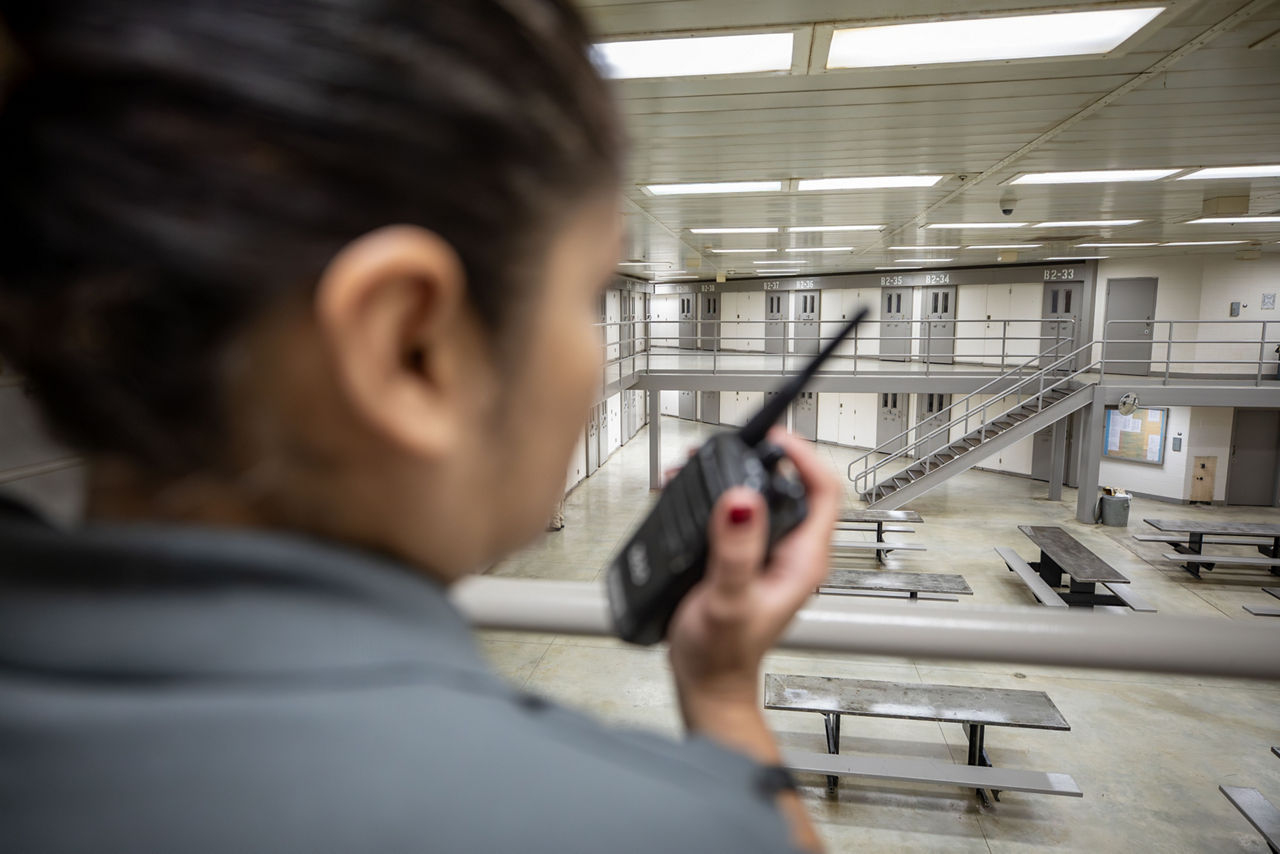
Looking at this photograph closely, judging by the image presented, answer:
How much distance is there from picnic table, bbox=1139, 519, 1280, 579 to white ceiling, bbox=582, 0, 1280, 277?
309cm

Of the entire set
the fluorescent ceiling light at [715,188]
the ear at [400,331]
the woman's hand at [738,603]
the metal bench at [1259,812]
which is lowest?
the metal bench at [1259,812]

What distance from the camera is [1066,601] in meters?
5.64

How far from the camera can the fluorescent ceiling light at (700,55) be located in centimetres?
188

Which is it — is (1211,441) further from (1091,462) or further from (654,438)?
(654,438)

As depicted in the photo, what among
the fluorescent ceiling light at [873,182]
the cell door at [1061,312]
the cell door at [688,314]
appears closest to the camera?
the fluorescent ceiling light at [873,182]

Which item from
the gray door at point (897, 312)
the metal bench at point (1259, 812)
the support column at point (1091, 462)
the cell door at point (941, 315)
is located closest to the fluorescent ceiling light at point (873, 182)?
the metal bench at point (1259, 812)

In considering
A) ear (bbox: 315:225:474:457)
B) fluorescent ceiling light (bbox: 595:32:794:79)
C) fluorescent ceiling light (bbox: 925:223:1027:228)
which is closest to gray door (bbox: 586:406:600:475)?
fluorescent ceiling light (bbox: 925:223:1027:228)

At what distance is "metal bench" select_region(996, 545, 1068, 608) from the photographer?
17.7 ft

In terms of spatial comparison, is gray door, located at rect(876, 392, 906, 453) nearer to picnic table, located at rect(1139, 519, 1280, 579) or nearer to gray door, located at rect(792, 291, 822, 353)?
gray door, located at rect(792, 291, 822, 353)

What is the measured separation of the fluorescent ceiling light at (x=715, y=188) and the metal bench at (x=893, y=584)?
9.49 ft

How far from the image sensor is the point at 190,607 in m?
0.24

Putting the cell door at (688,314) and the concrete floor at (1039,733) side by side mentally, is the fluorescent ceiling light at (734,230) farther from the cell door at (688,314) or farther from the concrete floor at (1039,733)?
the cell door at (688,314)

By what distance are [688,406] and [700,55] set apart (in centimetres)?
1387

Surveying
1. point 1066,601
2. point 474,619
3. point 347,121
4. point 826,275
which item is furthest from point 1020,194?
point 826,275
